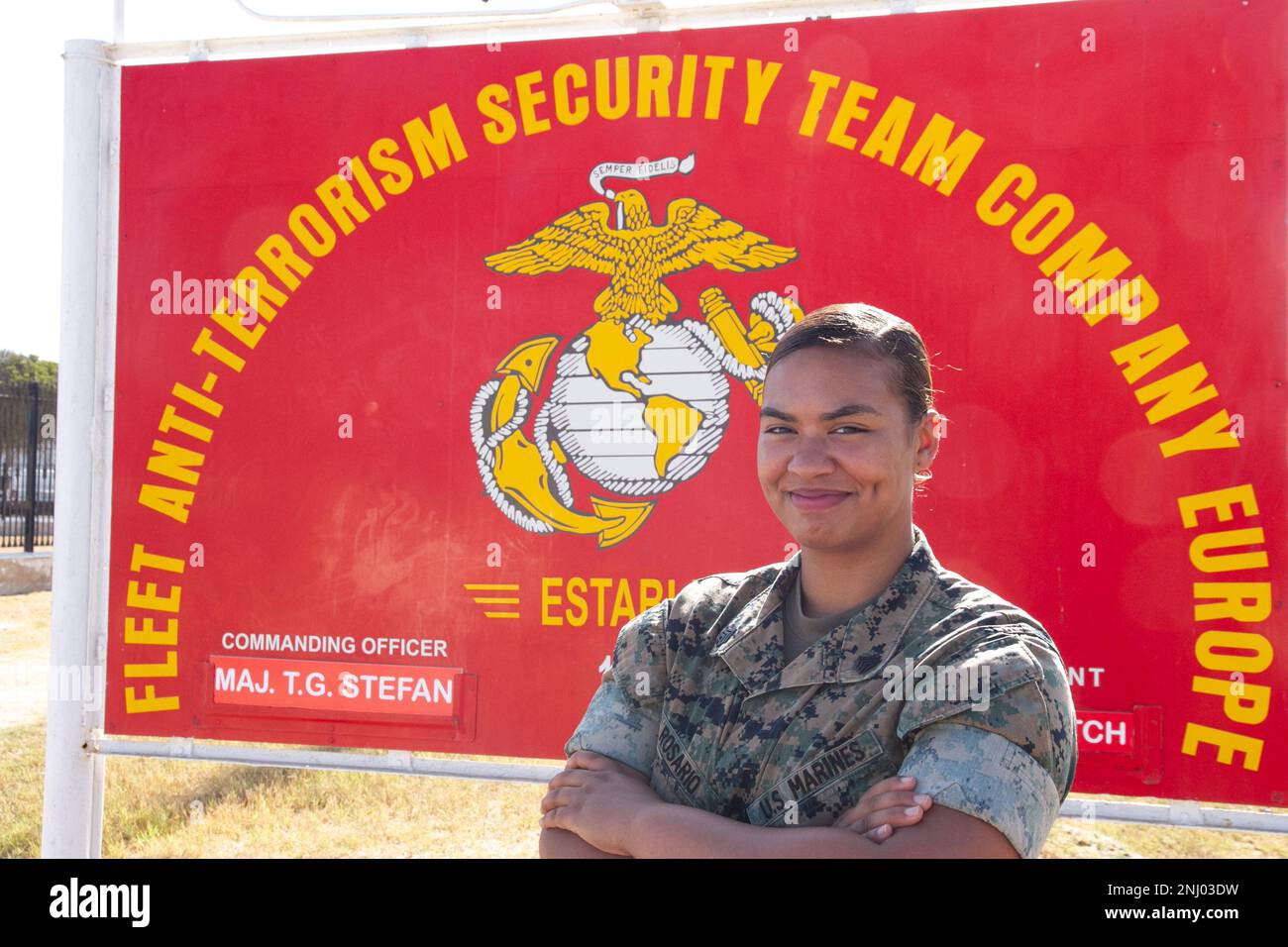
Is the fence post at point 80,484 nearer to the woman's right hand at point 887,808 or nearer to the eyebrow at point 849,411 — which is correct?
the eyebrow at point 849,411

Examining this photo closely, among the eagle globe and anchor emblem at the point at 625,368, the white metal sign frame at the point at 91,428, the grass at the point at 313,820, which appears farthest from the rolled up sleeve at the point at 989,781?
the grass at the point at 313,820

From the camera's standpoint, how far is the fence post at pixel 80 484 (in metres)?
3.18

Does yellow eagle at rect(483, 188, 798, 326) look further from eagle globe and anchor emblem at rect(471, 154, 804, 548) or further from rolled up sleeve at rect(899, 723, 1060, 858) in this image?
rolled up sleeve at rect(899, 723, 1060, 858)

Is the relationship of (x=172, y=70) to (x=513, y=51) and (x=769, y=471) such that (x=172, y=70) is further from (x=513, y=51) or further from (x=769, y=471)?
(x=769, y=471)

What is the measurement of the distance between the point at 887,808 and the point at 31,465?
35.3 feet

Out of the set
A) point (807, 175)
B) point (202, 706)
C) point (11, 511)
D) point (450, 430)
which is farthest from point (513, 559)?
point (11, 511)

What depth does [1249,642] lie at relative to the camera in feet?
8.59

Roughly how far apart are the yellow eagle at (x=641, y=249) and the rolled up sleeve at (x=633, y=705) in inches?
59.1

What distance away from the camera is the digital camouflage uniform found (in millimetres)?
1304

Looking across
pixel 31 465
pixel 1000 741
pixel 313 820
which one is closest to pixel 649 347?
pixel 1000 741

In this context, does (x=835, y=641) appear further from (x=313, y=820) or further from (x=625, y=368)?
(x=313, y=820)

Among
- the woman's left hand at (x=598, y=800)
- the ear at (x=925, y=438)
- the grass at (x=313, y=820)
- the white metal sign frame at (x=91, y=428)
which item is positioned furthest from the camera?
the grass at (x=313, y=820)

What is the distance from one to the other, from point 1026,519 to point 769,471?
1.45 metres

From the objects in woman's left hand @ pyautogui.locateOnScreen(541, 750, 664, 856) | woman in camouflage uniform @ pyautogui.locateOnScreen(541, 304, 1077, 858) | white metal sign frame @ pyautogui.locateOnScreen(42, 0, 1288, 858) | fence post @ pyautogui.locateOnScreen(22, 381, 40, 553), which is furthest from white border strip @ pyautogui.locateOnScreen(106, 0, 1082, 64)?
fence post @ pyautogui.locateOnScreen(22, 381, 40, 553)
